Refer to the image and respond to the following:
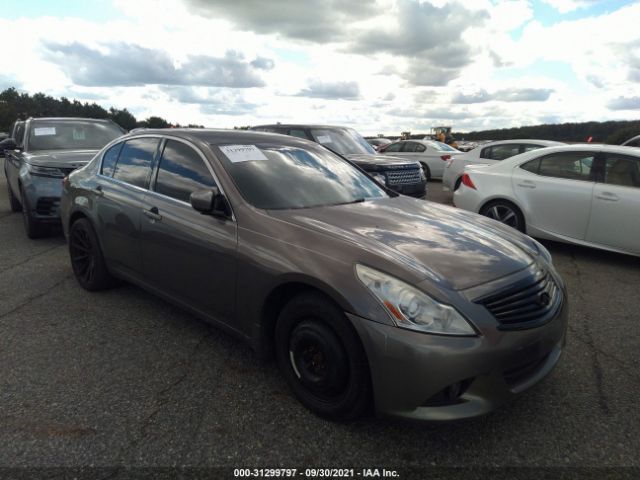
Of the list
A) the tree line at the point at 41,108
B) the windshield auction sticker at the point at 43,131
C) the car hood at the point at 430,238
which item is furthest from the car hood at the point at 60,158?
the tree line at the point at 41,108

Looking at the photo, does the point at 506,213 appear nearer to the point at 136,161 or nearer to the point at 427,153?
the point at 136,161

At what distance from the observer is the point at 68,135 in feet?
26.2

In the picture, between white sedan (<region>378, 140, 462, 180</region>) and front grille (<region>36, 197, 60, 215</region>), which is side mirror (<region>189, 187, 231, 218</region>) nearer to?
front grille (<region>36, 197, 60, 215</region>)

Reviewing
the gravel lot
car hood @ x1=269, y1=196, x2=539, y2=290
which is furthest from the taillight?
car hood @ x1=269, y1=196, x2=539, y2=290

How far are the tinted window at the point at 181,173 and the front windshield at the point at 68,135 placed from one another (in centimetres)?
500

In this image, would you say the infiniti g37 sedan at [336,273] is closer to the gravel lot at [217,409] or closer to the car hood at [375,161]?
the gravel lot at [217,409]

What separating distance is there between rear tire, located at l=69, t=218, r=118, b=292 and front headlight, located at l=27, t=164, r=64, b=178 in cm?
223

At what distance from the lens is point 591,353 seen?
3.39m

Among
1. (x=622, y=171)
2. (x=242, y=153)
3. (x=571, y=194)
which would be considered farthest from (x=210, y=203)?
(x=622, y=171)

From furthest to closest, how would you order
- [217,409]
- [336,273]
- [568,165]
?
[568,165]
[217,409]
[336,273]

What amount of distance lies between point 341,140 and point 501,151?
419 cm

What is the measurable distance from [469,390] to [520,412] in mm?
678

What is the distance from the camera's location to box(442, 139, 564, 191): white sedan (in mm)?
10672

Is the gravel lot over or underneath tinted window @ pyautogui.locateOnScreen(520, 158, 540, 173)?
underneath
